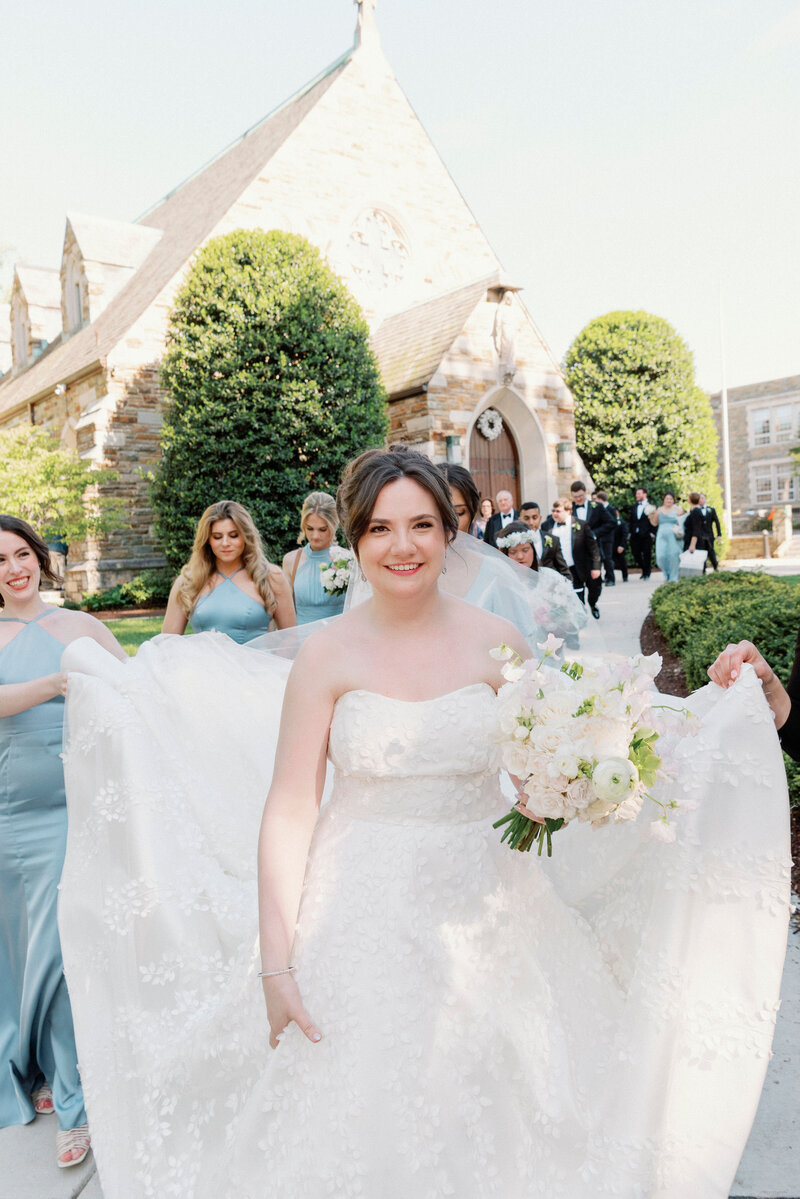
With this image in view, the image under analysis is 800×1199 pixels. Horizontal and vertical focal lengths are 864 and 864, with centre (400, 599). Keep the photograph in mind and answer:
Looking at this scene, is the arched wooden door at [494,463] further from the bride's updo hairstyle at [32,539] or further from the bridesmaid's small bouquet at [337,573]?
the bride's updo hairstyle at [32,539]

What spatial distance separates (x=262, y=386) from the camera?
1628 centimetres

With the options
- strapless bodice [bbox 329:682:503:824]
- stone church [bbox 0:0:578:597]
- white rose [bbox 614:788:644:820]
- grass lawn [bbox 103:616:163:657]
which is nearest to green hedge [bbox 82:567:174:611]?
stone church [bbox 0:0:578:597]

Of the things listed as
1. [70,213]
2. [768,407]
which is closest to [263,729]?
[70,213]

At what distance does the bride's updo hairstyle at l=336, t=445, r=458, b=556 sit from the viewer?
7.71 ft

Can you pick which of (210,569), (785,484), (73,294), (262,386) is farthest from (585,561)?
(785,484)

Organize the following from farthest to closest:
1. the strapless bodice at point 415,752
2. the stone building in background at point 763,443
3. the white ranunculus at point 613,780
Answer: the stone building in background at point 763,443 → the strapless bodice at point 415,752 → the white ranunculus at point 613,780

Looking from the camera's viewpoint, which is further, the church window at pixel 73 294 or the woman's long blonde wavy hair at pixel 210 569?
the church window at pixel 73 294

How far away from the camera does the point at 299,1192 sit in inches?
79.7

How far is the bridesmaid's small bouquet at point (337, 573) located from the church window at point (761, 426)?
47907mm

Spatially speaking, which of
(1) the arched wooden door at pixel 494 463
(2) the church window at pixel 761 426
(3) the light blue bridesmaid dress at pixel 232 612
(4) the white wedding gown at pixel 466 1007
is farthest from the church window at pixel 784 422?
(4) the white wedding gown at pixel 466 1007

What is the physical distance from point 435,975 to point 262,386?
15.2 meters

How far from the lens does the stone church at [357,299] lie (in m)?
19.5

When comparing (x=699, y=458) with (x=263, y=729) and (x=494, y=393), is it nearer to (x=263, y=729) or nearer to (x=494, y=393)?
(x=494, y=393)

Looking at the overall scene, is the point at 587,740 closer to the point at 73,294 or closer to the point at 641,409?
the point at 641,409
